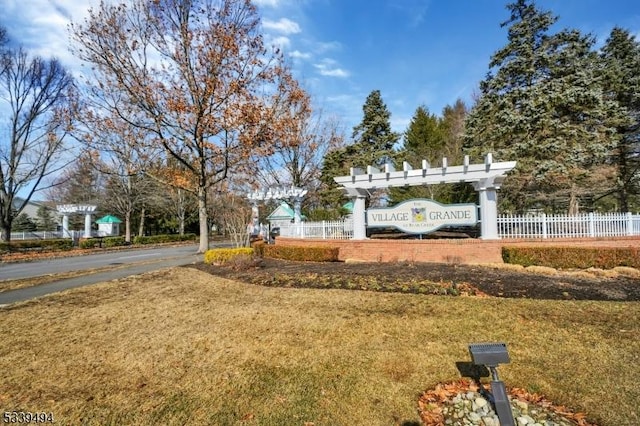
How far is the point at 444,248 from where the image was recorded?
38.2 feet

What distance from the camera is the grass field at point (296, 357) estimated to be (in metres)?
3.13

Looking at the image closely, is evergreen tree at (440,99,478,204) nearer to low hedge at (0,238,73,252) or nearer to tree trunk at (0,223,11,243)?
low hedge at (0,238,73,252)

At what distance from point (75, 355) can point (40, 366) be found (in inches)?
14.0

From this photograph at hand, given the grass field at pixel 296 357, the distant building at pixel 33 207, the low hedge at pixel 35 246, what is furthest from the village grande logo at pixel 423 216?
the distant building at pixel 33 207

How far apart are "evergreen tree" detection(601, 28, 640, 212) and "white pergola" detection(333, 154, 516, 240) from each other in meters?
11.7

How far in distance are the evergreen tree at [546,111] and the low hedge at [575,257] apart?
7729 millimetres

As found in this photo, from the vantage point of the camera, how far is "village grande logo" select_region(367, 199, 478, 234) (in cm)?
1177

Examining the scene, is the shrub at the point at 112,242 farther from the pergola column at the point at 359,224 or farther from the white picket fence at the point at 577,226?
the white picket fence at the point at 577,226

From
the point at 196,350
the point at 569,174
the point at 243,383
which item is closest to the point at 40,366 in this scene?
the point at 196,350

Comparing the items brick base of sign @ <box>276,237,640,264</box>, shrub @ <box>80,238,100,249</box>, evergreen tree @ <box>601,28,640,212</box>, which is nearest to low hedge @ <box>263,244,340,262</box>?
brick base of sign @ <box>276,237,640,264</box>

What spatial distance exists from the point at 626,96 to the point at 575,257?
14.8m

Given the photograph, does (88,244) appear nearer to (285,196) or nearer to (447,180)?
(285,196)

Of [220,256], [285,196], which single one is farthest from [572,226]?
[285,196]

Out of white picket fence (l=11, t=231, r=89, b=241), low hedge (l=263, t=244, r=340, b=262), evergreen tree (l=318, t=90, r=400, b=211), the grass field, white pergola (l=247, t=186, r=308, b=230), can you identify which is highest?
evergreen tree (l=318, t=90, r=400, b=211)
